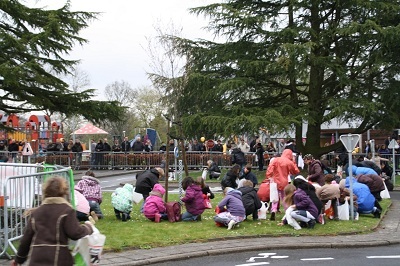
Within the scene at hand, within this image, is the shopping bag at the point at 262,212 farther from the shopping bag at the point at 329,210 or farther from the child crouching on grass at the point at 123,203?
A: the child crouching on grass at the point at 123,203

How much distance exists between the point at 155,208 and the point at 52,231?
28.2 ft

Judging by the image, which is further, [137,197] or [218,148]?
[218,148]

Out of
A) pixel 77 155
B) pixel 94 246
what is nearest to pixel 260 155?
pixel 77 155

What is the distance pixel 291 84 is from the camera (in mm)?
32062

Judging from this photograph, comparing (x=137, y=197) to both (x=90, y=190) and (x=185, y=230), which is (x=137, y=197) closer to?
(x=90, y=190)

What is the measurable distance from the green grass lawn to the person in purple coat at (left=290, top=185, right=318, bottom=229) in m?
0.25

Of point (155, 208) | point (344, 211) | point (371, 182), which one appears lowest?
point (344, 211)

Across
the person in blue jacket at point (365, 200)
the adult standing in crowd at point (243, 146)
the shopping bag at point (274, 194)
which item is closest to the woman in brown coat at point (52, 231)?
the shopping bag at point (274, 194)

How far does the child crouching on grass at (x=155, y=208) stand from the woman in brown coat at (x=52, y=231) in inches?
329

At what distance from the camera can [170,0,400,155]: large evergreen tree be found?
2897cm

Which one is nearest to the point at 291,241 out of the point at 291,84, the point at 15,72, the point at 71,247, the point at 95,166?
the point at 71,247

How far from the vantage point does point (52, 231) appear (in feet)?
20.2

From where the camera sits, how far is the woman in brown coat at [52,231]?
20.2 ft

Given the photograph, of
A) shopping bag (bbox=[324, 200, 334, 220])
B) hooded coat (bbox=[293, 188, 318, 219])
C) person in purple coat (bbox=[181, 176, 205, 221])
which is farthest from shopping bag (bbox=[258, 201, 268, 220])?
shopping bag (bbox=[324, 200, 334, 220])
